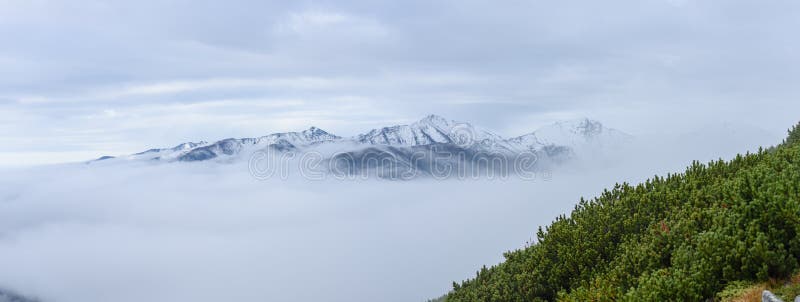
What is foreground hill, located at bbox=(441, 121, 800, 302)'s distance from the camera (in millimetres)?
8320

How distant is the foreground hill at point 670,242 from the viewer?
8320mm

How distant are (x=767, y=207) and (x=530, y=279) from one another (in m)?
5.87

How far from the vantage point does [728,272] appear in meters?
8.33

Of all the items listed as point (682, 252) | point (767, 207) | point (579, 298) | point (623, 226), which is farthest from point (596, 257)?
point (767, 207)

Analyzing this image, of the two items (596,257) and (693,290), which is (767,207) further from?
(596,257)

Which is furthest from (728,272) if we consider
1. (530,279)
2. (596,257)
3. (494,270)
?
(494,270)

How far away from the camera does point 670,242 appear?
Answer: 10.8m

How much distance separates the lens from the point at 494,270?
53.1ft

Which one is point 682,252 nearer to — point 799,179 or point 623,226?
point 799,179

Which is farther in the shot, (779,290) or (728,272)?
(728,272)

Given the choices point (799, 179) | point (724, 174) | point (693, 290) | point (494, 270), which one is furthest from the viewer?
point (494, 270)

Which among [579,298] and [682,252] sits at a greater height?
[682,252]

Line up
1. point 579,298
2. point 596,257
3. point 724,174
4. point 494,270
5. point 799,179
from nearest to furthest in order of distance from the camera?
point 799,179, point 579,298, point 596,257, point 724,174, point 494,270

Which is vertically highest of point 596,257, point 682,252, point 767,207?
point 767,207
